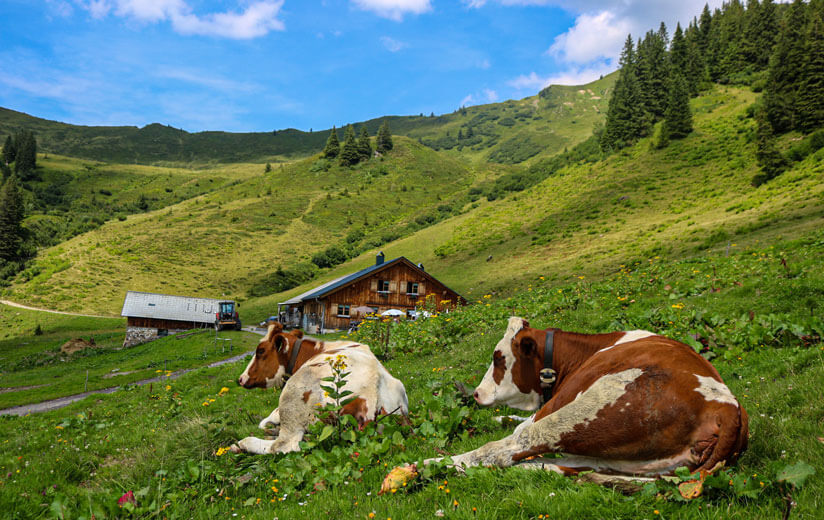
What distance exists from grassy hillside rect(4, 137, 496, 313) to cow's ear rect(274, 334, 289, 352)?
308ft

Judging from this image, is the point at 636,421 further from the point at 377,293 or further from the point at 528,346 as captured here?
the point at 377,293

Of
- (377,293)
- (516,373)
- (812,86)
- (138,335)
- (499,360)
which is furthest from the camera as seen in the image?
(138,335)

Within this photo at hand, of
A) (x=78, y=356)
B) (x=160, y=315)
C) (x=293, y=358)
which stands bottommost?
(x=78, y=356)

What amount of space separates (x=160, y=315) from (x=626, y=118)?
10052 centimetres

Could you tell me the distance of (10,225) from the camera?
11944 cm

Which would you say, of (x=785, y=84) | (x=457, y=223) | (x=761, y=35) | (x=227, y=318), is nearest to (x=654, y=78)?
(x=761, y=35)

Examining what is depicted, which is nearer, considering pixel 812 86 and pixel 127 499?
pixel 127 499

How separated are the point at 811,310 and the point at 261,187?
567 feet

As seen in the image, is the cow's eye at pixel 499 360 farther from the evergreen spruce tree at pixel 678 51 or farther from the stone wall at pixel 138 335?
the evergreen spruce tree at pixel 678 51

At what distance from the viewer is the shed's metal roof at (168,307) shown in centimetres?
6788

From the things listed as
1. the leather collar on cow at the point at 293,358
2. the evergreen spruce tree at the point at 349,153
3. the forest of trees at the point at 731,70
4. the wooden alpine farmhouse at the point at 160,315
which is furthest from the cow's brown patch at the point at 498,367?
the evergreen spruce tree at the point at 349,153

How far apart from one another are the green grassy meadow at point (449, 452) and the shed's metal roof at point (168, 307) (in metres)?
63.1

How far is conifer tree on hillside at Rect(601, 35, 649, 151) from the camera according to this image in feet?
298

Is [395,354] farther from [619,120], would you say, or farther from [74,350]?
[619,120]
